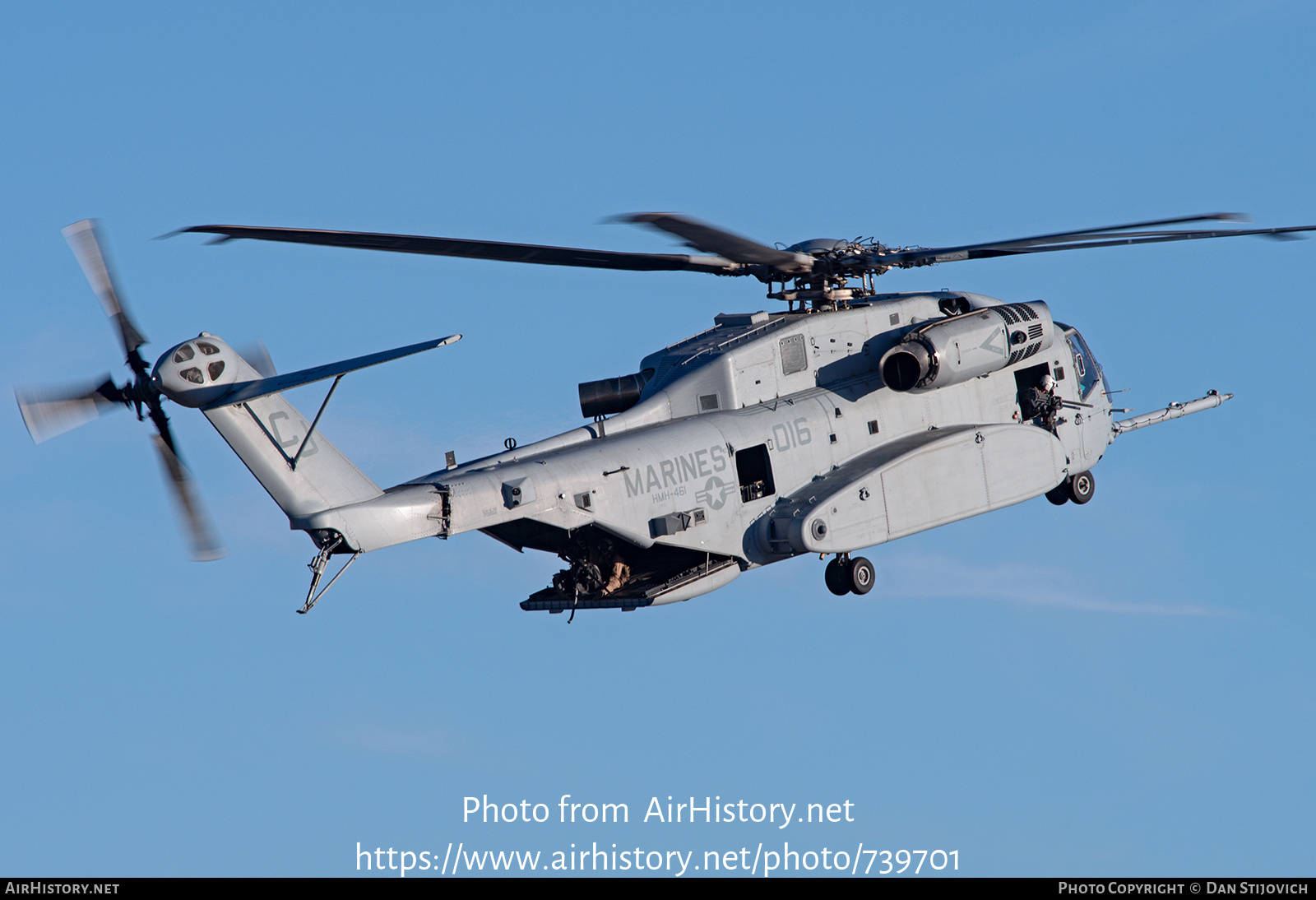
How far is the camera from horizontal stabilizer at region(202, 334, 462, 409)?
906 inches

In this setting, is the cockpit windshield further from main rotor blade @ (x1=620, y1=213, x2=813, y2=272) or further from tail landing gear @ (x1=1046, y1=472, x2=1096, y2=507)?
main rotor blade @ (x1=620, y1=213, x2=813, y2=272)

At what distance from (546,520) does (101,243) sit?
26.6 ft

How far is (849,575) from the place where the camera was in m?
31.3

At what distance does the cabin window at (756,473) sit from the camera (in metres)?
30.8

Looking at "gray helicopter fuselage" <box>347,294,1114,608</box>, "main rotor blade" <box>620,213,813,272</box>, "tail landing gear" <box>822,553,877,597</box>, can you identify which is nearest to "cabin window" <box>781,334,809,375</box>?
"gray helicopter fuselage" <box>347,294,1114,608</box>

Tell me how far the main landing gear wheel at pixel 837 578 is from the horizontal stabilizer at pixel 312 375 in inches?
438

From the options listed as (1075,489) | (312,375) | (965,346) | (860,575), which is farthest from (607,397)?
(1075,489)

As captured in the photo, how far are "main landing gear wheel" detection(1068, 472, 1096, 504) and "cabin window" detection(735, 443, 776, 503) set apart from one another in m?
8.84

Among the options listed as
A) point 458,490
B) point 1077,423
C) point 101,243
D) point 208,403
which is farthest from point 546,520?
point 1077,423

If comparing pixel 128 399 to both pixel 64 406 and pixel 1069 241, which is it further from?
pixel 1069 241

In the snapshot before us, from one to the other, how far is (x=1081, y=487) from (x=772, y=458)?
9158 mm

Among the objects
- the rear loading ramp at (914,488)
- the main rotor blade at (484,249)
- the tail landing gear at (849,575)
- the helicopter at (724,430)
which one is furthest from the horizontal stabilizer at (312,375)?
the tail landing gear at (849,575)

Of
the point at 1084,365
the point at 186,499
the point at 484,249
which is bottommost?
the point at 186,499

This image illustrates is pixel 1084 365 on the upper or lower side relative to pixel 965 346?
upper
